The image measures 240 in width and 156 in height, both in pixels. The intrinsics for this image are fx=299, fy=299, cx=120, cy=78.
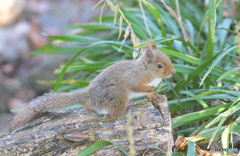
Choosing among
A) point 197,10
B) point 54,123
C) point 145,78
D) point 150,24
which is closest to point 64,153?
point 54,123

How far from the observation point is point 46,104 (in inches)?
109

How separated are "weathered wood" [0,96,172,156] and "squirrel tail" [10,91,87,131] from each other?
0.28ft

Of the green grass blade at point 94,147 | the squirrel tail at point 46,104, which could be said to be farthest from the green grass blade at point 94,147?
the squirrel tail at point 46,104

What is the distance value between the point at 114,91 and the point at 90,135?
460 mm

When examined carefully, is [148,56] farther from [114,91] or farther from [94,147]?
[94,147]

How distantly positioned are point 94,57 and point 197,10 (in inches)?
76.2

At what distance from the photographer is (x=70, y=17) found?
845cm

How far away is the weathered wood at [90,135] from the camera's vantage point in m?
2.45

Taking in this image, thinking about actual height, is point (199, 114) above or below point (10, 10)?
below

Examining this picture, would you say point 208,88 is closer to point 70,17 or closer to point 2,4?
point 70,17

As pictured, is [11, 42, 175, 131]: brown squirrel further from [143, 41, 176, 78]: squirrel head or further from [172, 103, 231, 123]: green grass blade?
[172, 103, 231, 123]: green grass blade

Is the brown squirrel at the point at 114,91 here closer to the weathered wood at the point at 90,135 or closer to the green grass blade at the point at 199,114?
the weathered wood at the point at 90,135

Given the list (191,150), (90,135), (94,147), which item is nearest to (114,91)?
(90,135)

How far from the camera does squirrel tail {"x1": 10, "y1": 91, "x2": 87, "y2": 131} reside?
8.85 ft
